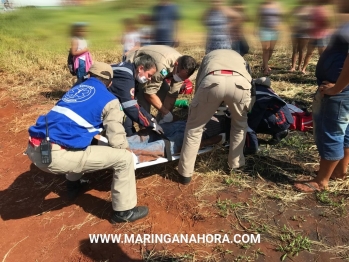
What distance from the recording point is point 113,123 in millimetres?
3102

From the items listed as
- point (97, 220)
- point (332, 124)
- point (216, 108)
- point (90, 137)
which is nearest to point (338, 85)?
point (332, 124)

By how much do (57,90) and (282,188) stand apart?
18.1 feet

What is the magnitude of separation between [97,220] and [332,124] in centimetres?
261

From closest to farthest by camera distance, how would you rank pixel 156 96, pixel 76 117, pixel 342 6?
pixel 342 6, pixel 76 117, pixel 156 96

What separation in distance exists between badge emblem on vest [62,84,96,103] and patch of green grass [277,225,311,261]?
2302 millimetres

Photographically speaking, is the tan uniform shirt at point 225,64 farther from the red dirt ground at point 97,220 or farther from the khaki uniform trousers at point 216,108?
the red dirt ground at point 97,220

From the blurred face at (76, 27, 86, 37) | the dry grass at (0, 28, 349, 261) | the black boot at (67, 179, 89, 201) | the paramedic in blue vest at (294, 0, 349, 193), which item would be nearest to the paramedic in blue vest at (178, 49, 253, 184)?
the dry grass at (0, 28, 349, 261)

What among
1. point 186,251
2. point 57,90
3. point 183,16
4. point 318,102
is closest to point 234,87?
point 318,102

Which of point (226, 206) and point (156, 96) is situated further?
point (156, 96)

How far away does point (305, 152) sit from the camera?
4.44m

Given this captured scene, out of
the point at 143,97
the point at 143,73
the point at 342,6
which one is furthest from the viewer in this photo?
the point at 143,97

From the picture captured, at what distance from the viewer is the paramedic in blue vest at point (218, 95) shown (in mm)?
3264

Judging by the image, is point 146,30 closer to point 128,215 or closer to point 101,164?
point 101,164

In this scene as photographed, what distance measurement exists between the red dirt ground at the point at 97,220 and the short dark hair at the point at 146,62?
137cm
